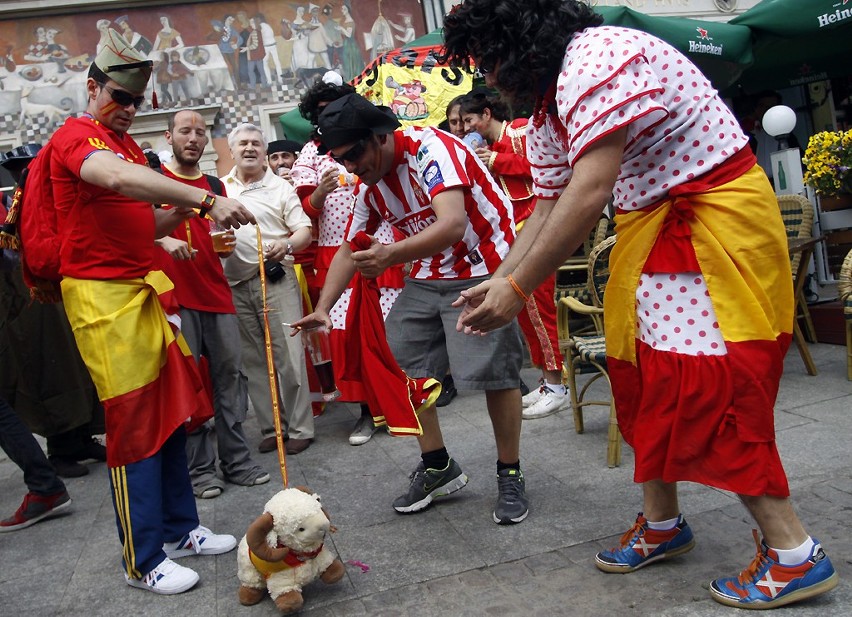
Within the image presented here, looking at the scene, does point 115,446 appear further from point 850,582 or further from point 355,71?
point 355,71

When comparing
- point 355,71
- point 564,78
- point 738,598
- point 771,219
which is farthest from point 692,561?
point 355,71

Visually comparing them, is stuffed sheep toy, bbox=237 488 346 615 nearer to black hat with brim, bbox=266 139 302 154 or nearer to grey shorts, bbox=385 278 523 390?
grey shorts, bbox=385 278 523 390

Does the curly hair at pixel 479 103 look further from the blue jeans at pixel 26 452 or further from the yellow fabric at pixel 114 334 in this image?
the blue jeans at pixel 26 452

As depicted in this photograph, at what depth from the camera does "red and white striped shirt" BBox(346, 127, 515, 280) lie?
3.22 meters

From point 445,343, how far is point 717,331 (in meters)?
1.55

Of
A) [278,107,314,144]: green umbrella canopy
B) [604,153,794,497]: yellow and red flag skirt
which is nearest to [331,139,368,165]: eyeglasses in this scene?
[604,153,794,497]: yellow and red flag skirt

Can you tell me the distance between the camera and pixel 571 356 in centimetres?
447

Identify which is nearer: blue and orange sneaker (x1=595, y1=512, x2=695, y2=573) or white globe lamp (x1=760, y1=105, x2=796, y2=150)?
blue and orange sneaker (x1=595, y1=512, x2=695, y2=573)

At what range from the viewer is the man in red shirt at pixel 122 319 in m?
2.99

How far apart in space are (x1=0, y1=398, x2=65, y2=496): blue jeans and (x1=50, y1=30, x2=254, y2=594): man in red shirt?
1257mm

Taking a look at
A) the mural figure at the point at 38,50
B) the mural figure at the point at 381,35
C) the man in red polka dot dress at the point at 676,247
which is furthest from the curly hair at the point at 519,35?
the mural figure at the point at 38,50

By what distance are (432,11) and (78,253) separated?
11.8 metres

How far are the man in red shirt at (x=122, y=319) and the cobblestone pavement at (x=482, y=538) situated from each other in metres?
0.26

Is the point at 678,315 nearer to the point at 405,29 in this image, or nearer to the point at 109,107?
the point at 109,107
